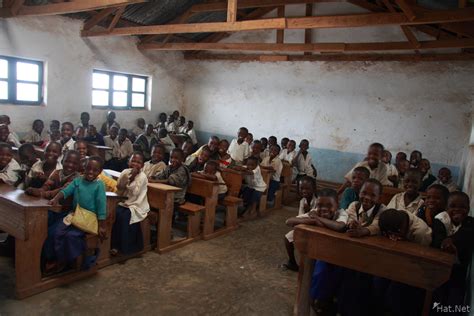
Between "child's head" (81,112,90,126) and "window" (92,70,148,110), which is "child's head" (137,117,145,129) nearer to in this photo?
"window" (92,70,148,110)

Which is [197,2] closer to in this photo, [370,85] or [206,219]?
[370,85]

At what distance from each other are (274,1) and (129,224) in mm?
6198

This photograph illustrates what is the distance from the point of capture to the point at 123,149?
7645 millimetres

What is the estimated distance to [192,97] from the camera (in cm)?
1158

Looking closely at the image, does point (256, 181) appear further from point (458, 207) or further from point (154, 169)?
point (458, 207)

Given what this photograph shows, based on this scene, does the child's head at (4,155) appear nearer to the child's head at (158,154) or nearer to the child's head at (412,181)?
the child's head at (158,154)

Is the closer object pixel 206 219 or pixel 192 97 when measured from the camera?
pixel 206 219

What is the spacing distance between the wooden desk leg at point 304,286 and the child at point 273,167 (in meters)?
3.99

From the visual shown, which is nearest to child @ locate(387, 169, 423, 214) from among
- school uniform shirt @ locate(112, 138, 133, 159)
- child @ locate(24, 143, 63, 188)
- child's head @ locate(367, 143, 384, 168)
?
child's head @ locate(367, 143, 384, 168)

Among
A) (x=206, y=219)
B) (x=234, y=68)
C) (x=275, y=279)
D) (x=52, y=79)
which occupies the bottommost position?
(x=275, y=279)

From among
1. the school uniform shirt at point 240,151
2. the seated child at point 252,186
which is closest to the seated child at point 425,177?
the seated child at point 252,186

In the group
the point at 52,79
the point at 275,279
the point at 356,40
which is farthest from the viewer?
the point at 356,40

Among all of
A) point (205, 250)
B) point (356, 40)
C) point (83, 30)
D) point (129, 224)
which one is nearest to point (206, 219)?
point (205, 250)

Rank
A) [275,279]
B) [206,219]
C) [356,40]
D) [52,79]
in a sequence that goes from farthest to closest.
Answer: [356,40]
[52,79]
[206,219]
[275,279]
